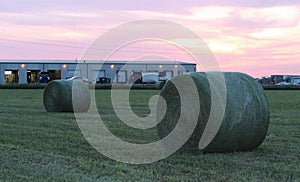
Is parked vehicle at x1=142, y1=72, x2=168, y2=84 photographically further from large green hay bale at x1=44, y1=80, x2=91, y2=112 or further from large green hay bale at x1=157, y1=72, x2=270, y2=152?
large green hay bale at x1=157, y1=72, x2=270, y2=152

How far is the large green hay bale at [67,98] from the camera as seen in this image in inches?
699

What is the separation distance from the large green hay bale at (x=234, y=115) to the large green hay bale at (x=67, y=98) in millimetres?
9592

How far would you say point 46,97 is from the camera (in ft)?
60.7

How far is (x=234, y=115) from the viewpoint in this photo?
26.2 ft

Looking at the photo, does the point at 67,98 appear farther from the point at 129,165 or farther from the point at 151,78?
the point at 151,78

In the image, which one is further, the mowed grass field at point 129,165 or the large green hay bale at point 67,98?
the large green hay bale at point 67,98

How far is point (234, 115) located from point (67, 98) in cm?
1079

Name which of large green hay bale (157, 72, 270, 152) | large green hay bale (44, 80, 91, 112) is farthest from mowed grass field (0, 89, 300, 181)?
large green hay bale (44, 80, 91, 112)

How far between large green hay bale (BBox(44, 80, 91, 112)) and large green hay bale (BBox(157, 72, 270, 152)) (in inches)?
378

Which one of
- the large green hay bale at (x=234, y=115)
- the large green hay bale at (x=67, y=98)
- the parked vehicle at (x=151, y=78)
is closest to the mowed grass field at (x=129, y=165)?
the large green hay bale at (x=234, y=115)

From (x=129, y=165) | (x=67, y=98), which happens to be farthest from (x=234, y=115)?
(x=67, y=98)

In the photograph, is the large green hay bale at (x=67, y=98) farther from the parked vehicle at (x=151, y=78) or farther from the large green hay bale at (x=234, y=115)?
the parked vehicle at (x=151, y=78)

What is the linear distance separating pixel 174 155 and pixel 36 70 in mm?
77133

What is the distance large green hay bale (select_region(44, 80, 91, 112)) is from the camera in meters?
17.8
